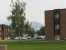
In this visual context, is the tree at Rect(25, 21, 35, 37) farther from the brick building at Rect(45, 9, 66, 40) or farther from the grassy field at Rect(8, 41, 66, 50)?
the grassy field at Rect(8, 41, 66, 50)

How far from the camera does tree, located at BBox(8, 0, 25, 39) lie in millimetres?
13648

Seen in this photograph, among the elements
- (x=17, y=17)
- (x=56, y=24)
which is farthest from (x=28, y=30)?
(x=56, y=24)

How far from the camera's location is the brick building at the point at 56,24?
17250 millimetres

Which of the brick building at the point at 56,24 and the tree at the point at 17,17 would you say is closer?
the tree at the point at 17,17

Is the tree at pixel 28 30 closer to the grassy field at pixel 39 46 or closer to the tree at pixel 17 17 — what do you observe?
the tree at pixel 17 17

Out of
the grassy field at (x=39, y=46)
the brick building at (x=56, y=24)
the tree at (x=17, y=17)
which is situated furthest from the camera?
the brick building at (x=56, y=24)

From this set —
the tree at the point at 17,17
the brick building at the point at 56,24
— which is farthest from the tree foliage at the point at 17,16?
the brick building at the point at 56,24

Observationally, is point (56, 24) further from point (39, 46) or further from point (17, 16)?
point (39, 46)

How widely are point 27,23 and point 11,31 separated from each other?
1.27 meters

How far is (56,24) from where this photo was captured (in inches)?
717

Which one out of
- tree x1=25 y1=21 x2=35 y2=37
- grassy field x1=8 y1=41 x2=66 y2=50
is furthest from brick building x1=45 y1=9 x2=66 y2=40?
grassy field x1=8 y1=41 x2=66 y2=50

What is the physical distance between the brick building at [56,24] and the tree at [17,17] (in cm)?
389

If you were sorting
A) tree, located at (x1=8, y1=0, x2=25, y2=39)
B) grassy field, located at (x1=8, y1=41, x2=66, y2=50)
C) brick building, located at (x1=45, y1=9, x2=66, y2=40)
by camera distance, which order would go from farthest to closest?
brick building, located at (x1=45, y1=9, x2=66, y2=40)
tree, located at (x1=8, y1=0, x2=25, y2=39)
grassy field, located at (x1=8, y1=41, x2=66, y2=50)

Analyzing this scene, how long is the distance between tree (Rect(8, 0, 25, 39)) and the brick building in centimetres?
389
